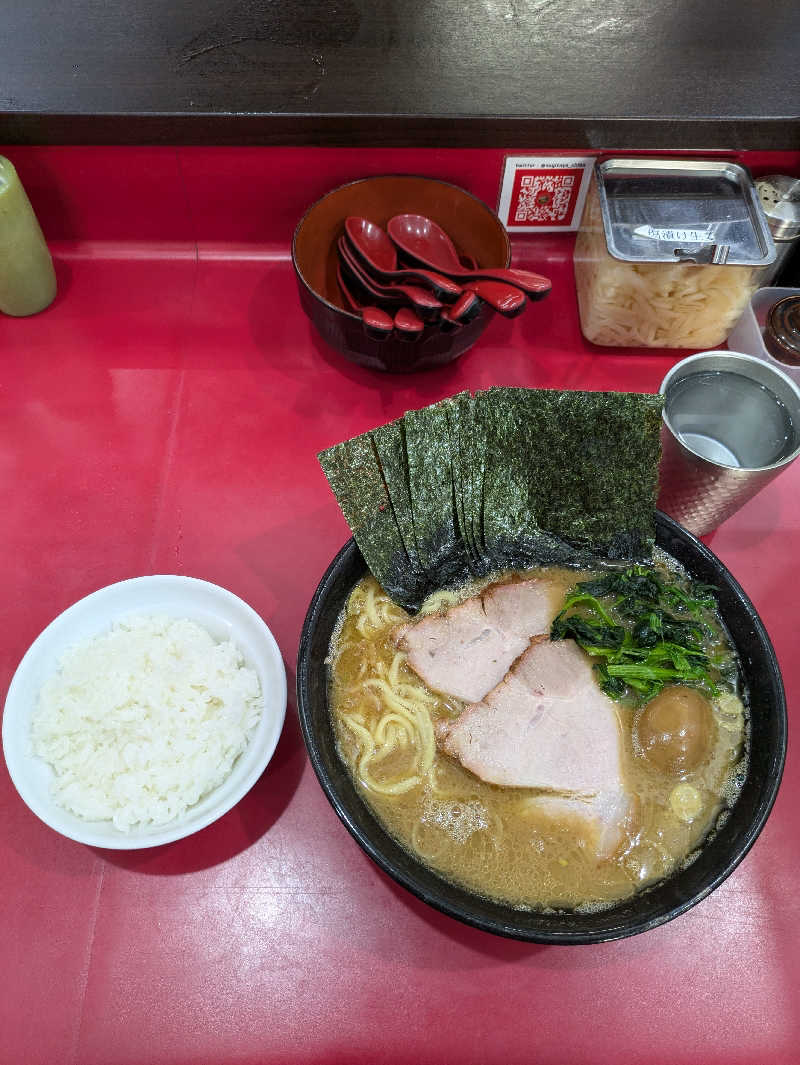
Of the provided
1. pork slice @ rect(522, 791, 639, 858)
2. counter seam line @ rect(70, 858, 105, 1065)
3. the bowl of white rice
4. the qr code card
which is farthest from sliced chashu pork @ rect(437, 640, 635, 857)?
the qr code card

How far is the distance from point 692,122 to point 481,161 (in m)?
0.51

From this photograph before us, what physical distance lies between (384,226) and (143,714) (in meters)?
1.32

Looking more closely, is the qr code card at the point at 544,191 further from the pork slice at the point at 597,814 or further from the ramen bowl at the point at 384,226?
the pork slice at the point at 597,814

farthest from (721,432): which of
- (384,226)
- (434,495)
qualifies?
(384,226)

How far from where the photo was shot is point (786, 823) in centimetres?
149

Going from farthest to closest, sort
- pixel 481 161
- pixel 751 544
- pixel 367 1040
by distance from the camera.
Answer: pixel 481 161
pixel 751 544
pixel 367 1040

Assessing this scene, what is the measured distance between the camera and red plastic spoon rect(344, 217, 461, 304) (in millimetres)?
1762

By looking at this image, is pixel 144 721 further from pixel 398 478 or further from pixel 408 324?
pixel 408 324

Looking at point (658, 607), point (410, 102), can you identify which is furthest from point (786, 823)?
point (410, 102)

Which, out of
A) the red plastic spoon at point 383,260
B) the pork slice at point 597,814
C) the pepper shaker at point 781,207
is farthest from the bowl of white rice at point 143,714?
the pepper shaker at point 781,207

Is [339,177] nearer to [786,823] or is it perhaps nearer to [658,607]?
[658,607]

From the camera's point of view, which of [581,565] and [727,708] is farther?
[581,565]

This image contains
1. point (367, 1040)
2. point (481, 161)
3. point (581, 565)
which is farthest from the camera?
point (481, 161)

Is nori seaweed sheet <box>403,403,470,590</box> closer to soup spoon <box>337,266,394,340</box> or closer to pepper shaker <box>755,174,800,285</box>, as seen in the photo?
soup spoon <box>337,266,394,340</box>
